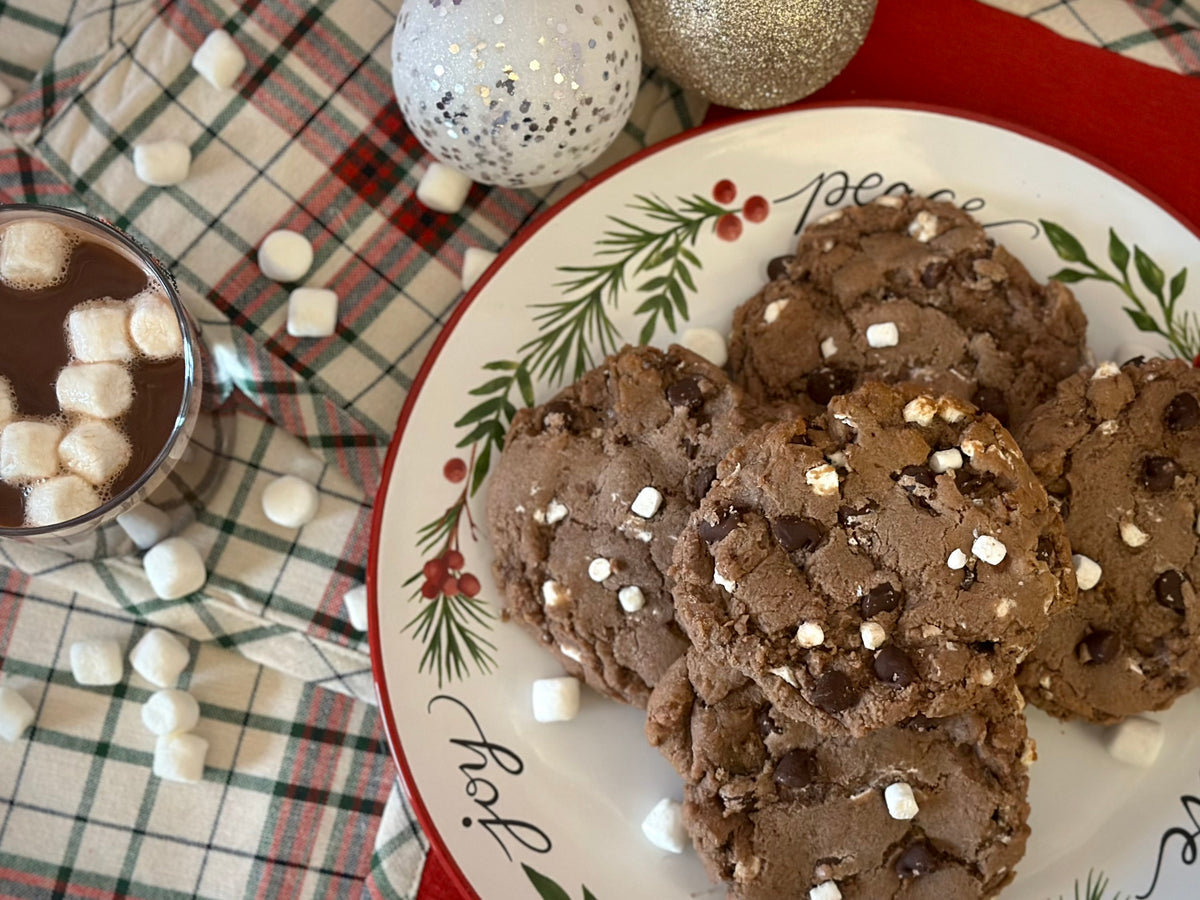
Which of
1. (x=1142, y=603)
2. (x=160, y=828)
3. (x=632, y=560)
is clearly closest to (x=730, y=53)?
(x=632, y=560)

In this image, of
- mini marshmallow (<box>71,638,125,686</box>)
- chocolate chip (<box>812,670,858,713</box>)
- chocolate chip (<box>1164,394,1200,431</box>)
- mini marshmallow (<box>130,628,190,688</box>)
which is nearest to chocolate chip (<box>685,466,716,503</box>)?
chocolate chip (<box>812,670,858,713</box>)

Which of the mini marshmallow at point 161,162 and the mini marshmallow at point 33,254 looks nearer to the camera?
the mini marshmallow at point 33,254

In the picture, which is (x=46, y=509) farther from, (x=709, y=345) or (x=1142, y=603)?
(x=1142, y=603)

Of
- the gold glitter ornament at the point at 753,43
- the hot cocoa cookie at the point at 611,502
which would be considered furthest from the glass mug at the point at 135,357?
the gold glitter ornament at the point at 753,43

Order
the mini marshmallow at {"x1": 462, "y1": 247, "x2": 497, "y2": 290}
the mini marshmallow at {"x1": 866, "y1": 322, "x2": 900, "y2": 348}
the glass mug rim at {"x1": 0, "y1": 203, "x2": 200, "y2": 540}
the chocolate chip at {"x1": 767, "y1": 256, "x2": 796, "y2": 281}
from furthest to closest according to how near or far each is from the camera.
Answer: the mini marshmallow at {"x1": 462, "y1": 247, "x2": 497, "y2": 290}
the chocolate chip at {"x1": 767, "y1": 256, "x2": 796, "y2": 281}
the mini marshmallow at {"x1": 866, "y1": 322, "x2": 900, "y2": 348}
the glass mug rim at {"x1": 0, "y1": 203, "x2": 200, "y2": 540}

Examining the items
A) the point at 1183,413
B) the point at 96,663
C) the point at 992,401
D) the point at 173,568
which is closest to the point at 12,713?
the point at 96,663

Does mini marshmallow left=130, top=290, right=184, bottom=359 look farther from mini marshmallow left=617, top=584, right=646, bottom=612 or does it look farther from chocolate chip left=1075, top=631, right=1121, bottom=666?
chocolate chip left=1075, top=631, right=1121, bottom=666

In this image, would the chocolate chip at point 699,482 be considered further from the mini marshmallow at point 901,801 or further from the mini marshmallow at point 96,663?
the mini marshmallow at point 96,663
